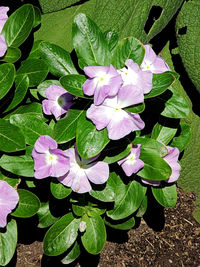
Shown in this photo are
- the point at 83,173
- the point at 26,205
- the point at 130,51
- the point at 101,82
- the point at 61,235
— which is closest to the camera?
the point at 101,82

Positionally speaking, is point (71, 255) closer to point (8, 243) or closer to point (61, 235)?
point (61, 235)

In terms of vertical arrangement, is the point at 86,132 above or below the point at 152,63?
below

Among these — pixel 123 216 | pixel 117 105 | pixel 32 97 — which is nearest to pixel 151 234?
pixel 123 216

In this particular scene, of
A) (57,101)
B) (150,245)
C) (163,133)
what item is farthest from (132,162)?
(150,245)

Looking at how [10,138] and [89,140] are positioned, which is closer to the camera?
[89,140]

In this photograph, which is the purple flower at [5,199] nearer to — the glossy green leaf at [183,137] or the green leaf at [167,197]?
the green leaf at [167,197]

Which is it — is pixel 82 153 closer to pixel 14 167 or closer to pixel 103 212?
pixel 14 167
